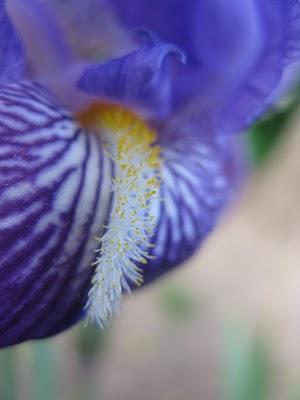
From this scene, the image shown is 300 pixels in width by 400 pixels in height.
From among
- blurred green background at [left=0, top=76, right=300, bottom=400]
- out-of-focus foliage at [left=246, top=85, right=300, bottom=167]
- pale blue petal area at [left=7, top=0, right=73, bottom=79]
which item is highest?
pale blue petal area at [left=7, top=0, right=73, bottom=79]

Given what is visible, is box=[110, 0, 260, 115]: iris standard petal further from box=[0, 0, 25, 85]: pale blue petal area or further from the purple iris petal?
box=[0, 0, 25, 85]: pale blue petal area

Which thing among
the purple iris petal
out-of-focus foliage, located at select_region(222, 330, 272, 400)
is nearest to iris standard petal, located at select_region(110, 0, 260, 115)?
the purple iris petal

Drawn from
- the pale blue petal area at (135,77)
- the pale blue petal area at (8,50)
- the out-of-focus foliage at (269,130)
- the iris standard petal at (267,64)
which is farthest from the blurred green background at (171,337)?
the pale blue petal area at (8,50)

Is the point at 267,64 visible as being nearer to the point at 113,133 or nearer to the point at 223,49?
the point at 223,49

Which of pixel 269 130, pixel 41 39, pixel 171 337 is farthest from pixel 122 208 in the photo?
pixel 171 337

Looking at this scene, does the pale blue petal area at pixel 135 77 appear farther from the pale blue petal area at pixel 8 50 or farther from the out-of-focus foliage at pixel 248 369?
the out-of-focus foliage at pixel 248 369

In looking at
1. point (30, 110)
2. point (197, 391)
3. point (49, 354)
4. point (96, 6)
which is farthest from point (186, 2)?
point (197, 391)

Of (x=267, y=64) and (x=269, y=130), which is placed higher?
(x=267, y=64)
